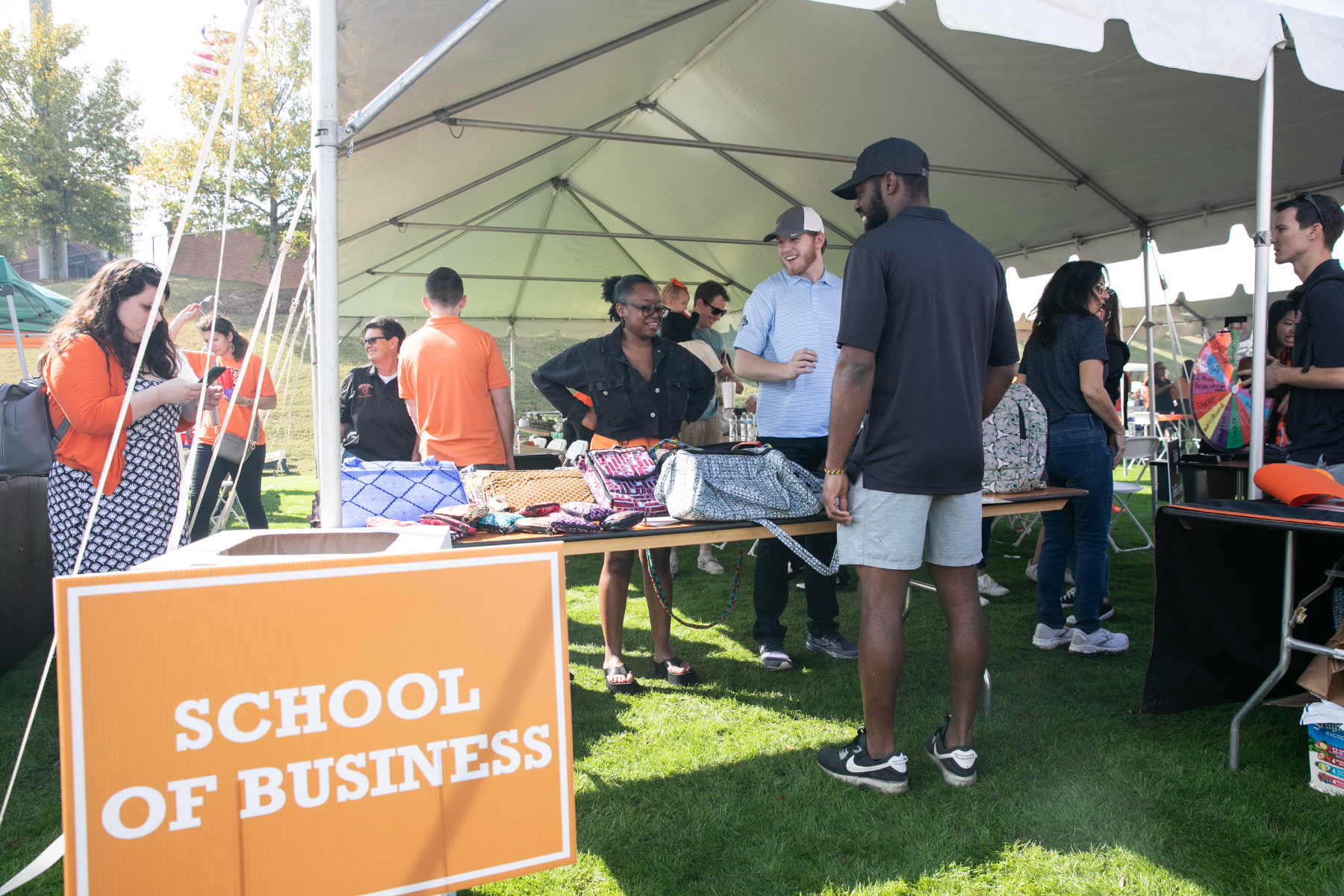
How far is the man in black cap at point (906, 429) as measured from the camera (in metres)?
2.16

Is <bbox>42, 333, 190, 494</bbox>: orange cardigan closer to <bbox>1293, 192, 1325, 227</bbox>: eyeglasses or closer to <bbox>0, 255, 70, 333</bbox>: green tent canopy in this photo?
<bbox>1293, 192, 1325, 227</bbox>: eyeglasses

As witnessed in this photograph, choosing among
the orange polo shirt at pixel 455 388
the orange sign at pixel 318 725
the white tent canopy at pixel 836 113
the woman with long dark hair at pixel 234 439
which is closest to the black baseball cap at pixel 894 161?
the white tent canopy at pixel 836 113

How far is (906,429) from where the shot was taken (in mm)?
2178

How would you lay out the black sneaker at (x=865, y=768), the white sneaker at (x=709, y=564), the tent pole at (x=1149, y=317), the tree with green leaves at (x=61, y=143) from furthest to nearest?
1. the tree with green leaves at (x=61, y=143)
2. the tent pole at (x=1149, y=317)
3. the white sneaker at (x=709, y=564)
4. the black sneaker at (x=865, y=768)

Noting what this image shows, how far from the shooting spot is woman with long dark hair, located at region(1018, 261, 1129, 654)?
11.4 feet

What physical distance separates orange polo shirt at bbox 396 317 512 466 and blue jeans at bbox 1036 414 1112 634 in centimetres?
243

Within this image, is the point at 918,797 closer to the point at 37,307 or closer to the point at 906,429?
the point at 906,429

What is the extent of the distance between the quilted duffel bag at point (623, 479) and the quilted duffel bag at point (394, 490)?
432mm

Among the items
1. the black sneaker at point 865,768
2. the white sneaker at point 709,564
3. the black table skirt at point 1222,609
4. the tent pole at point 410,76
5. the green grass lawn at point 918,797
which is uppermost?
the tent pole at point 410,76

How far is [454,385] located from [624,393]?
780mm


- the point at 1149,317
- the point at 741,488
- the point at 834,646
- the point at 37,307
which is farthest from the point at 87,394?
the point at 37,307

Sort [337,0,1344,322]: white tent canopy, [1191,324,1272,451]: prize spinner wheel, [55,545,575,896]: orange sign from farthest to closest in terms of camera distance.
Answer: [1191,324,1272,451]: prize spinner wheel < [337,0,1344,322]: white tent canopy < [55,545,575,896]: orange sign

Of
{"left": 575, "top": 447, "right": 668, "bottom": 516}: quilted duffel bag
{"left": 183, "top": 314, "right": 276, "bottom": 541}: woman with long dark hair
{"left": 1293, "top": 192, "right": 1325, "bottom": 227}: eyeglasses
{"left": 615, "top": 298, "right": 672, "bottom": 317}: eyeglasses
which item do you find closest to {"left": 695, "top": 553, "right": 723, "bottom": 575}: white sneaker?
{"left": 615, "top": 298, "right": 672, "bottom": 317}: eyeglasses

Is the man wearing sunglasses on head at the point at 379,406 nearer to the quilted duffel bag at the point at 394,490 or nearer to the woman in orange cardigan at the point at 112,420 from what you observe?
the woman in orange cardigan at the point at 112,420
